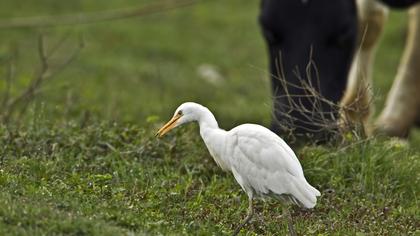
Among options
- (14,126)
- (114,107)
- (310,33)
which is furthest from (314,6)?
(14,126)

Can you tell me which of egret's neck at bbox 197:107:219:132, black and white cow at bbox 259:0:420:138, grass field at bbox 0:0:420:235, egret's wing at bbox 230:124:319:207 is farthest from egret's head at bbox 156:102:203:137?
black and white cow at bbox 259:0:420:138

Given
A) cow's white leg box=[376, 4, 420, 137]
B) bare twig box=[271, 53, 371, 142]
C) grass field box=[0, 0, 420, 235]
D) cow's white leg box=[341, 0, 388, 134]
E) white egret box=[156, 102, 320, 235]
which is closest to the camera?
grass field box=[0, 0, 420, 235]

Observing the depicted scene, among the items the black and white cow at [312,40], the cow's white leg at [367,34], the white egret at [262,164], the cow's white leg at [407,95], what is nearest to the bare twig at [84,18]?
the cow's white leg at [367,34]

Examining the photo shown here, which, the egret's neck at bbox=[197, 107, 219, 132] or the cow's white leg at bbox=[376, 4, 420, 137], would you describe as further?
the cow's white leg at bbox=[376, 4, 420, 137]

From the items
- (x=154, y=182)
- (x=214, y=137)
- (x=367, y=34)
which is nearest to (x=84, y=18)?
(x=367, y=34)

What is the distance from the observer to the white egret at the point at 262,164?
18.4ft

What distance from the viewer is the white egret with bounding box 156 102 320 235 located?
562cm

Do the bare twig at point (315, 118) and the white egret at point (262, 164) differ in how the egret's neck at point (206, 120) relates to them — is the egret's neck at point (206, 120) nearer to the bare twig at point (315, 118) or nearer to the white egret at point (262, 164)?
the white egret at point (262, 164)

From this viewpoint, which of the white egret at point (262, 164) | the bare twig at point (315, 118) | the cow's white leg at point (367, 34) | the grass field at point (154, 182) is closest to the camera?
the grass field at point (154, 182)

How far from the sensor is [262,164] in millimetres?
5711

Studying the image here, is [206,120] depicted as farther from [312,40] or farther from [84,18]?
[84,18]

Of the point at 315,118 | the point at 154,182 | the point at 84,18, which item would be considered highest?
the point at 154,182

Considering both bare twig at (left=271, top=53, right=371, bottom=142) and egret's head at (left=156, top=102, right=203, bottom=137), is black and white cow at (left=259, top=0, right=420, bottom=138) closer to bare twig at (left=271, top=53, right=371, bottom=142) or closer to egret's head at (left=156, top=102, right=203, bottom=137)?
bare twig at (left=271, top=53, right=371, bottom=142)

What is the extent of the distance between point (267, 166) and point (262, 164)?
3 centimetres
